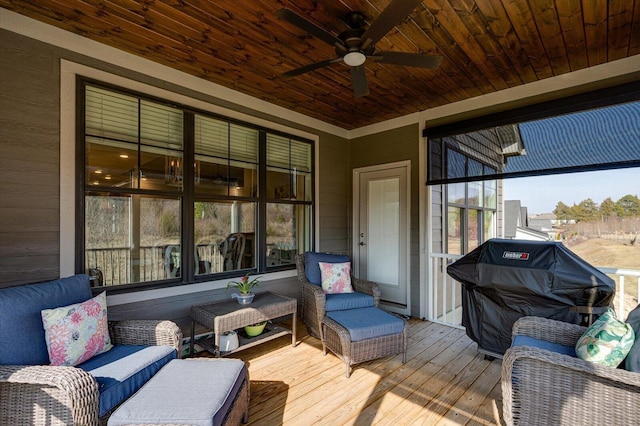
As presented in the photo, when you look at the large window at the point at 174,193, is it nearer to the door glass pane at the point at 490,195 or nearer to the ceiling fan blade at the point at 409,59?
the ceiling fan blade at the point at 409,59

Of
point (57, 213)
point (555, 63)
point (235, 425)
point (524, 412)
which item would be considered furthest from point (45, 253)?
point (555, 63)

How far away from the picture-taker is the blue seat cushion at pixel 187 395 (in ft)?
4.83

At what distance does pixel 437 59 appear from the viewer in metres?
2.27

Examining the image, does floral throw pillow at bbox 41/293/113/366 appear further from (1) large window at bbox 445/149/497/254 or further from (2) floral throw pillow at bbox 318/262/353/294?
(1) large window at bbox 445/149/497/254

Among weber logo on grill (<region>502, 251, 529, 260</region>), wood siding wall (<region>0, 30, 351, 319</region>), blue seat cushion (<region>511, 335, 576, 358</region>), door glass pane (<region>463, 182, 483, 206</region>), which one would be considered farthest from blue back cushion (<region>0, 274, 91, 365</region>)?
door glass pane (<region>463, 182, 483, 206</region>)

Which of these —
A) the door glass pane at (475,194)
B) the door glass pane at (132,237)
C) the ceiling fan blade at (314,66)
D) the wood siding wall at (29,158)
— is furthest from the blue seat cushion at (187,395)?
the door glass pane at (475,194)

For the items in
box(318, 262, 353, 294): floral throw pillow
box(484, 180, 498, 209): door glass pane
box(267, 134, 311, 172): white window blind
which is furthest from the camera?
box(484, 180, 498, 209): door glass pane

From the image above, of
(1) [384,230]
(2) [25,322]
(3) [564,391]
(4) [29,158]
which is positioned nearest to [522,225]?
(1) [384,230]

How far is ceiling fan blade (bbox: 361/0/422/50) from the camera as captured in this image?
173 cm

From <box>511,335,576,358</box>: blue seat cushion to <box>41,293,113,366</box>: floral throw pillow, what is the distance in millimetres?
2862

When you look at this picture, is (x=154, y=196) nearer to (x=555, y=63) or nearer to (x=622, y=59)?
(x=555, y=63)

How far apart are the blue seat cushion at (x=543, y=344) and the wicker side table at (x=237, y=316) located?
2.03 m

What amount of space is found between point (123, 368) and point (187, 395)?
546 millimetres

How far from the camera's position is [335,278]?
3619mm
